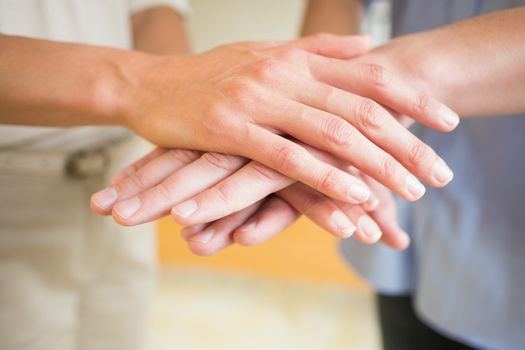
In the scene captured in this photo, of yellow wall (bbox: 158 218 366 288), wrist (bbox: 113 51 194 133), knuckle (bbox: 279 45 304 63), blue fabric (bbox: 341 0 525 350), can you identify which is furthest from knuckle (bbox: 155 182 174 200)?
yellow wall (bbox: 158 218 366 288)

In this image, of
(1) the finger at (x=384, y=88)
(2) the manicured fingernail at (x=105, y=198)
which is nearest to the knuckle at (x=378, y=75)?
(1) the finger at (x=384, y=88)

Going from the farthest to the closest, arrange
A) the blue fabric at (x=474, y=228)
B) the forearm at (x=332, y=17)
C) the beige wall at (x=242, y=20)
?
the beige wall at (x=242, y=20), the forearm at (x=332, y=17), the blue fabric at (x=474, y=228)

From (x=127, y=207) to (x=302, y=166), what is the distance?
0.19 meters

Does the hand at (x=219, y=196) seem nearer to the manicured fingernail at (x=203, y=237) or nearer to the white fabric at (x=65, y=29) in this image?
the manicured fingernail at (x=203, y=237)

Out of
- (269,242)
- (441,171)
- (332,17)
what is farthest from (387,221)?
(269,242)

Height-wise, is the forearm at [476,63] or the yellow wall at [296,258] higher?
the forearm at [476,63]

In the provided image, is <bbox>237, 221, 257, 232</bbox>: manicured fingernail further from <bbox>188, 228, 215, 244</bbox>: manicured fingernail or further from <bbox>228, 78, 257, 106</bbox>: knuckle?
<bbox>228, 78, 257, 106</bbox>: knuckle

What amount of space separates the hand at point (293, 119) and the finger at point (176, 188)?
19mm

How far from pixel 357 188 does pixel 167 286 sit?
5.58ft

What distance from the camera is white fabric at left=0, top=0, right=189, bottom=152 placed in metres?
0.73

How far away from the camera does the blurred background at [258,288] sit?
5.91 ft

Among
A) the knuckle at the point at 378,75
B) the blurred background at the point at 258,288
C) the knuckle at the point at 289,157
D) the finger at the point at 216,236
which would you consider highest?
the knuckle at the point at 378,75

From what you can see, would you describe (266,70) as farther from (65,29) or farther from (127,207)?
(65,29)

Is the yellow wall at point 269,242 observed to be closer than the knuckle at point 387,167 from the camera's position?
No
